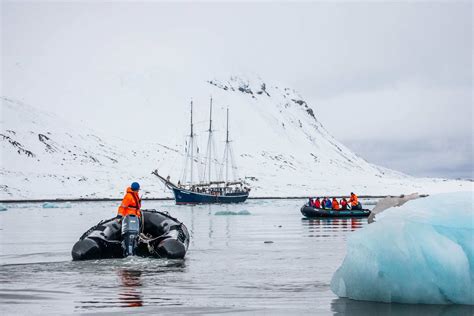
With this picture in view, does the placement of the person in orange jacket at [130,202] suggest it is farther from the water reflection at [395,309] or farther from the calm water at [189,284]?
the water reflection at [395,309]

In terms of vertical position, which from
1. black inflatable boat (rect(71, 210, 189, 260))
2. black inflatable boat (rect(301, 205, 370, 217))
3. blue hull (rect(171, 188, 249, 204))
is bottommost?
black inflatable boat (rect(71, 210, 189, 260))

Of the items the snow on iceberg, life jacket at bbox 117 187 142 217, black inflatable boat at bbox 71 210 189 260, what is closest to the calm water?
the snow on iceberg

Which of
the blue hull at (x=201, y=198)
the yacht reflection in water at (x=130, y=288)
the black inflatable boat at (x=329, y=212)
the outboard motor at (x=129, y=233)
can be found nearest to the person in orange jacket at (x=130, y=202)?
the outboard motor at (x=129, y=233)

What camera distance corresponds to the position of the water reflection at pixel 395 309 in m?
12.0

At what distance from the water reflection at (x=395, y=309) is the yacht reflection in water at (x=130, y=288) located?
3.35 m

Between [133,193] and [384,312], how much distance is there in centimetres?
1142

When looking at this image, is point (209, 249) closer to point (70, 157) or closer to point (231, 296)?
point (231, 296)

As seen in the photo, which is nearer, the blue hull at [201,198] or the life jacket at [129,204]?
the life jacket at [129,204]

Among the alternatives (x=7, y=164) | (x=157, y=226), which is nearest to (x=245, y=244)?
(x=157, y=226)

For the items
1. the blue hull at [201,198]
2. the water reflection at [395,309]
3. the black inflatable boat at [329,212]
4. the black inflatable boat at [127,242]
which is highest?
the blue hull at [201,198]

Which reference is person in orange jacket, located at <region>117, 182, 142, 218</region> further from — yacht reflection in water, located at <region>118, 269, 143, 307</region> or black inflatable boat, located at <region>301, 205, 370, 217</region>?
black inflatable boat, located at <region>301, 205, 370, 217</region>

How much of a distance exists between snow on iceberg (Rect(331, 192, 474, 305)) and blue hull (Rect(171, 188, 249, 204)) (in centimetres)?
10977

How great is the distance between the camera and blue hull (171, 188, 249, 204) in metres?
123

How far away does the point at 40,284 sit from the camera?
16203 millimetres
